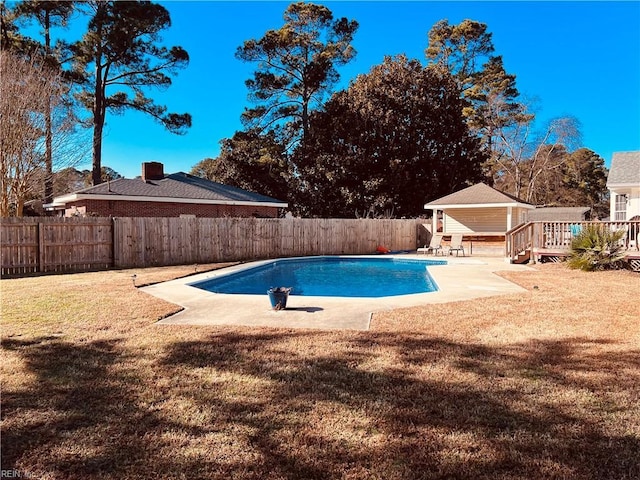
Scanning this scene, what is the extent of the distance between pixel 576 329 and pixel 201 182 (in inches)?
846

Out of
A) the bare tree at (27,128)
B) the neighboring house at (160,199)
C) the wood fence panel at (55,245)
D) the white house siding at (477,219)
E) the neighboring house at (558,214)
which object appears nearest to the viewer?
the wood fence panel at (55,245)

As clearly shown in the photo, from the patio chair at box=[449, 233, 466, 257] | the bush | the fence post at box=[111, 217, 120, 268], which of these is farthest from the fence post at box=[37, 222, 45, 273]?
the patio chair at box=[449, 233, 466, 257]

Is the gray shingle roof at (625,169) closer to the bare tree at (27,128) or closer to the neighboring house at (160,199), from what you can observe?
the neighboring house at (160,199)

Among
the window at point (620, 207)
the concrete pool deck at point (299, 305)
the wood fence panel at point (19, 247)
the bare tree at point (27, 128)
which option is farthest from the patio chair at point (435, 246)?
the bare tree at point (27, 128)

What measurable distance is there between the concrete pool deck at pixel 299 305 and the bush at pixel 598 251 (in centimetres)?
359

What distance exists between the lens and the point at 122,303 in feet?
24.1

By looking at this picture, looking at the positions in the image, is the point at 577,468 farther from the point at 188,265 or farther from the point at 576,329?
the point at 188,265

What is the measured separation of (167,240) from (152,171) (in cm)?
859

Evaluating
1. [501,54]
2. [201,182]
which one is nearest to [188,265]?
[201,182]

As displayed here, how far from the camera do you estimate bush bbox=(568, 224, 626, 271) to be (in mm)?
12102

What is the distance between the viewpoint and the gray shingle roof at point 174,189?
63.9 feet

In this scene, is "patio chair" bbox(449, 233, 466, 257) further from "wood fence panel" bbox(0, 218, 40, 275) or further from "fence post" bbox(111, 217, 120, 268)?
"wood fence panel" bbox(0, 218, 40, 275)

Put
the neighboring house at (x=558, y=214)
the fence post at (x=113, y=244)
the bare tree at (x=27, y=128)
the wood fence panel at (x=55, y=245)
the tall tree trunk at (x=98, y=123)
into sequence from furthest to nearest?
1. the neighboring house at (x=558, y=214)
2. the tall tree trunk at (x=98, y=123)
3. the bare tree at (x=27, y=128)
4. the fence post at (x=113, y=244)
5. the wood fence panel at (x=55, y=245)

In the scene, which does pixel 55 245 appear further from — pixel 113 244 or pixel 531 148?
pixel 531 148
